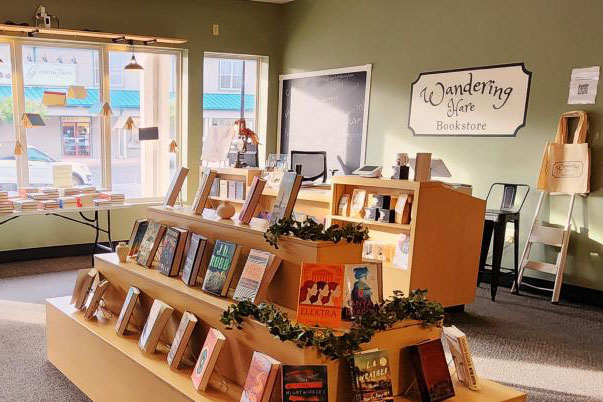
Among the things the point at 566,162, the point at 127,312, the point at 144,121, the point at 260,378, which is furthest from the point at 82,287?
the point at 566,162

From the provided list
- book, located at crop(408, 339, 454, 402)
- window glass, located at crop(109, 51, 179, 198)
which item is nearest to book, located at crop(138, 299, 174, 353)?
book, located at crop(408, 339, 454, 402)

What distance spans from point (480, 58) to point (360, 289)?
390 cm

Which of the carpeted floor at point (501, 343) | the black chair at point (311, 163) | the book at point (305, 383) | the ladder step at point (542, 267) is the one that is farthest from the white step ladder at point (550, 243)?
the book at point (305, 383)

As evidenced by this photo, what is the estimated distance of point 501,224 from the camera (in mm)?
4539

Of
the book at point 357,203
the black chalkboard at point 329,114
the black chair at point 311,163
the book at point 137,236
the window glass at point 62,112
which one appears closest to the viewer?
the book at point 137,236

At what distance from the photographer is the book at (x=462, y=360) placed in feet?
6.56

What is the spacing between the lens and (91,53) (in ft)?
19.4

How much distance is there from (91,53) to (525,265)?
518cm

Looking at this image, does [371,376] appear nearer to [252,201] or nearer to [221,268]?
[221,268]

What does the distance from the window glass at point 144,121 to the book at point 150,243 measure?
A: 11.9 ft

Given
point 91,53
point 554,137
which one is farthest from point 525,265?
point 91,53

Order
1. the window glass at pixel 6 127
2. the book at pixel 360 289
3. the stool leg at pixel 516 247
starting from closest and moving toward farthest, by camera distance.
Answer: the book at pixel 360 289
the stool leg at pixel 516 247
the window glass at pixel 6 127

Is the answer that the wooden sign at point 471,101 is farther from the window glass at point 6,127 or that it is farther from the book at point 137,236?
the window glass at point 6,127

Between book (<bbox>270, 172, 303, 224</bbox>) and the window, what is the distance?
198 inches
